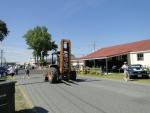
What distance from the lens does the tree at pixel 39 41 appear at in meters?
106

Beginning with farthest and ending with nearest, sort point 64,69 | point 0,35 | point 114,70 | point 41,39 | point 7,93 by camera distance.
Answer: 1. point 41,39
2. point 0,35
3. point 114,70
4. point 64,69
5. point 7,93

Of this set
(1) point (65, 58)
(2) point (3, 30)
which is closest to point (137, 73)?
(1) point (65, 58)

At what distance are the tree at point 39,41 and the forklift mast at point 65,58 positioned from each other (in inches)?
3178

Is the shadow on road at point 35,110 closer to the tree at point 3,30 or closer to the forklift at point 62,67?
the forklift at point 62,67

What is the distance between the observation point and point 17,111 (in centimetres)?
1107

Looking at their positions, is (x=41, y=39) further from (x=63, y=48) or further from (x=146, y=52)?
(x=63, y=48)

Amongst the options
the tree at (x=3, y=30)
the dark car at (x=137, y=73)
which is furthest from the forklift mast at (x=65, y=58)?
the tree at (x=3, y=30)

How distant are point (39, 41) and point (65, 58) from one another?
80935 millimetres

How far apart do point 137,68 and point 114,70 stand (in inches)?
602

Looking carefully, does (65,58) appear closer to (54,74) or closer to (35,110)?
(54,74)

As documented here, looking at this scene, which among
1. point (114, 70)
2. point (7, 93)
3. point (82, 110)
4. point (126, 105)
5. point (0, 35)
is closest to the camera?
point (7, 93)

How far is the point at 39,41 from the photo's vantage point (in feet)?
348

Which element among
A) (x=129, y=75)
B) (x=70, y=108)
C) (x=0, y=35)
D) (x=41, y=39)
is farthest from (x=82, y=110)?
(x=41, y=39)

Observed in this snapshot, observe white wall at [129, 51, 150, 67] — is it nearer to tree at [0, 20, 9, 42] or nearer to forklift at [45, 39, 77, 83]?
forklift at [45, 39, 77, 83]
